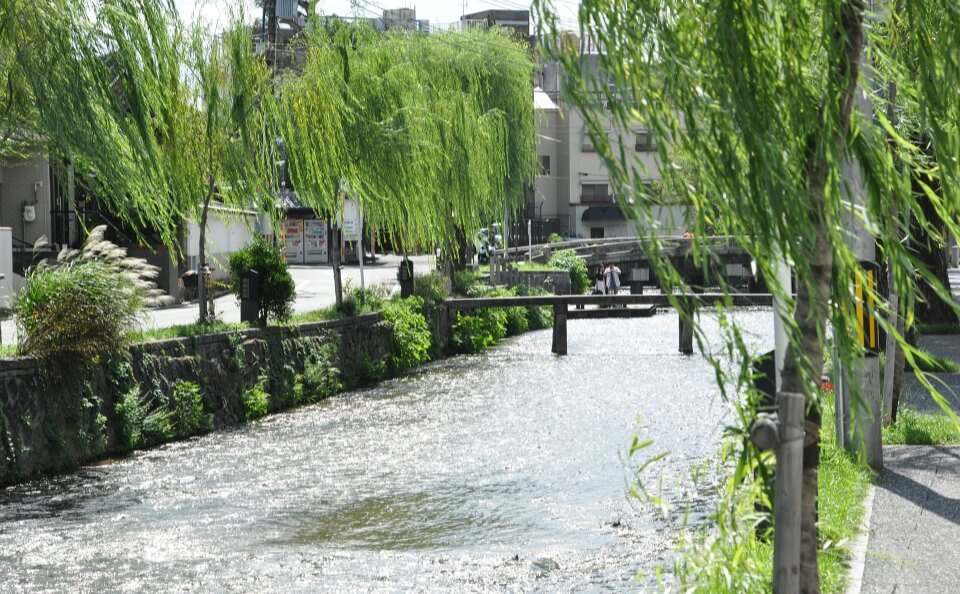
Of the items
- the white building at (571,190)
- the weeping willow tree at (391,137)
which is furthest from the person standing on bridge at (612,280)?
the white building at (571,190)

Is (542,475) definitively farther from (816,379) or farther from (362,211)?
(362,211)

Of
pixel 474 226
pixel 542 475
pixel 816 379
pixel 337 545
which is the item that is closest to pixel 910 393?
pixel 542 475

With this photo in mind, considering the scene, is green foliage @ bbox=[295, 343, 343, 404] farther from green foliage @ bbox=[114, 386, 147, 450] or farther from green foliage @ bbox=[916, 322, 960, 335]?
green foliage @ bbox=[916, 322, 960, 335]

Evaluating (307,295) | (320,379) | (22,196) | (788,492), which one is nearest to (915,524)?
(788,492)

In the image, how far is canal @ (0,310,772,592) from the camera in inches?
397

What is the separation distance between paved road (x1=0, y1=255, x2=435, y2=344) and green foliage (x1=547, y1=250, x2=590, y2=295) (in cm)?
498

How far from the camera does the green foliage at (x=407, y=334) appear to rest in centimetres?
2528

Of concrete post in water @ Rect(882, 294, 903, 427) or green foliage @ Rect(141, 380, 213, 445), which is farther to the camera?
green foliage @ Rect(141, 380, 213, 445)

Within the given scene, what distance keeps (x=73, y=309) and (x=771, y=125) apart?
1211cm

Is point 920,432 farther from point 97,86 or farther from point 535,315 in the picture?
point 535,315

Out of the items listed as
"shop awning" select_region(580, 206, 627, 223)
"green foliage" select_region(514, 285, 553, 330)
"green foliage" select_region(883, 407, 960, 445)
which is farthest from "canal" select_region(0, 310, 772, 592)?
"shop awning" select_region(580, 206, 627, 223)

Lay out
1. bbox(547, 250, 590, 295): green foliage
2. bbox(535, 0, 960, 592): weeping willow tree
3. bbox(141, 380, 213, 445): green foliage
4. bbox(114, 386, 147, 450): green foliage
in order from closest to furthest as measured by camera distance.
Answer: bbox(535, 0, 960, 592): weeping willow tree → bbox(114, 386, 147, 450): green foliage → bbox(141, 380, 213, 445): green foliage → bbox(547, 250, 590, 295): green foliage

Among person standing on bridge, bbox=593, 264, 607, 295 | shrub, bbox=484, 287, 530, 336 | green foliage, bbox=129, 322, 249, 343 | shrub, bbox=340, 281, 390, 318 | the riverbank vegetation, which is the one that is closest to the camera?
the riverbank vegetation

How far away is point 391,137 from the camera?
Result: 22.9m
